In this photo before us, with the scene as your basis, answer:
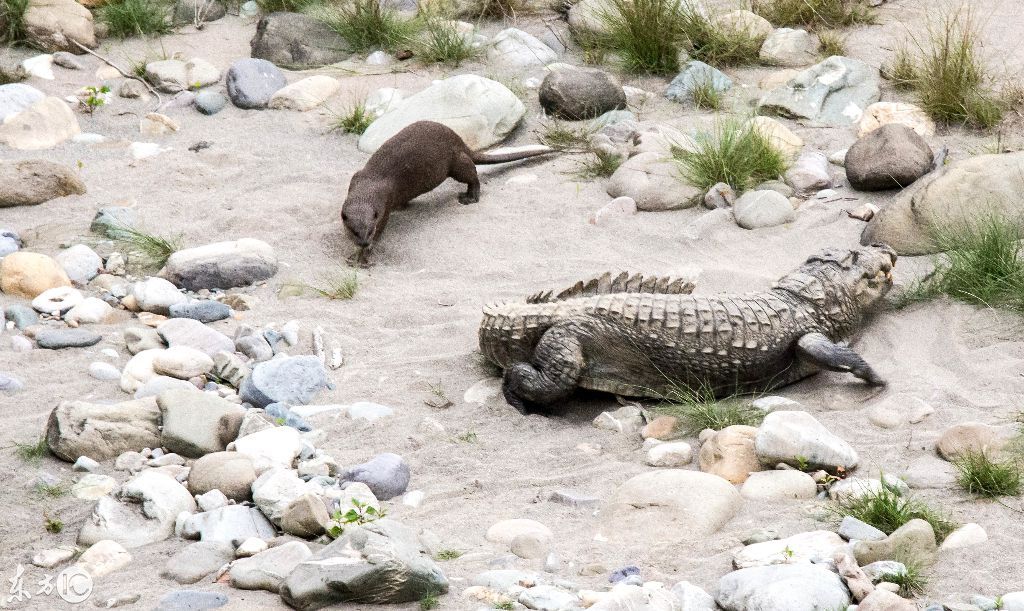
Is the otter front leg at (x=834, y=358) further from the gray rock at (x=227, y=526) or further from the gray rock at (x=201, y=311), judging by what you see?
the gray rock at (x=201, y=311)

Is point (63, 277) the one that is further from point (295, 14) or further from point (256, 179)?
point (295, 14)

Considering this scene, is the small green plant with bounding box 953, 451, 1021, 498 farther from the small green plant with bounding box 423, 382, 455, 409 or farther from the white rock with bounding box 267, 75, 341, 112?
the white rock with bounding box 267, 75, 341, 112

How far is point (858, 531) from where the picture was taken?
3.78m

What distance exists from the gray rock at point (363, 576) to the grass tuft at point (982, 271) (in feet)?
10.8

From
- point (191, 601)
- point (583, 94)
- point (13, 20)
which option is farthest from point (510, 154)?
point (191, 601)

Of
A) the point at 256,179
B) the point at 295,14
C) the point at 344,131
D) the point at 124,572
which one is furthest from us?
the point at 295,14

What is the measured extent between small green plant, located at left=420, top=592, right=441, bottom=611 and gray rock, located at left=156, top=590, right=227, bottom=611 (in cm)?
61

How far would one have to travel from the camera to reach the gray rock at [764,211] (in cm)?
684

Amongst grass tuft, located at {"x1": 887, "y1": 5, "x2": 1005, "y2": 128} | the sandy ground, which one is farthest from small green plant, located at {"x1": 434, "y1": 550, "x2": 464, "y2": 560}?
grass tuft, located at {"x1": 887, "y1": 5, "x2": 1005, "y2": 128}

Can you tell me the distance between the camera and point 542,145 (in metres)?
8.28

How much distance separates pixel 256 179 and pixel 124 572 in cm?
457

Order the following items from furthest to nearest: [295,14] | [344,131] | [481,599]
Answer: [295,14]
[344,131]
[481,599]

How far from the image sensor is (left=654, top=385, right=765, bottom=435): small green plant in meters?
4.88

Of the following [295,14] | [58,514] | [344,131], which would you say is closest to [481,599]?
[58,514]
